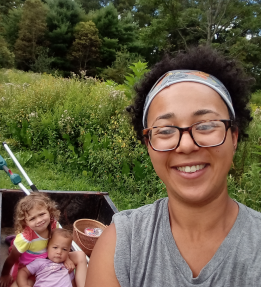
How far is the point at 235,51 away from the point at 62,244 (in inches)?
587

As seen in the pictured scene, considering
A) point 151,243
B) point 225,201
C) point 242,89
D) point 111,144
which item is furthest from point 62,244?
point 111,144

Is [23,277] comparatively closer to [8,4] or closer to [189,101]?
[189,101]

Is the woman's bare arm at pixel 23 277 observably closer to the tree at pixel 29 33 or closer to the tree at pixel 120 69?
the tree at pixel 120 69

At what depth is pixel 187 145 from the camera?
1.05 meters

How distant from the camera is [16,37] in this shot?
82.9 ft

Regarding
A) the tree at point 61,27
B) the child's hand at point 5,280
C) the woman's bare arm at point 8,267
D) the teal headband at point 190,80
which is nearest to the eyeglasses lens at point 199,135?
the teal headband at point 190,80

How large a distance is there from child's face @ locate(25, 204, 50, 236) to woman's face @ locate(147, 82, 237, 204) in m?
1.53

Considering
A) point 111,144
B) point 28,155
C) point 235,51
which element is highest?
point 235,51

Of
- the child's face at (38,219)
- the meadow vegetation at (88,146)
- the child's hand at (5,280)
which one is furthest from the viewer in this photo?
the meadow vegetation at (88,146)

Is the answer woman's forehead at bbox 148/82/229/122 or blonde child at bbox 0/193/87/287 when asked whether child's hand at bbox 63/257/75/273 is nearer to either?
blonde child at bbox 0/193/87/287

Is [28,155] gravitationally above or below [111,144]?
below

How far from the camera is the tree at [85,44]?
23.4 m

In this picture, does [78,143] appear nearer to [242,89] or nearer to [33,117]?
[33,117]

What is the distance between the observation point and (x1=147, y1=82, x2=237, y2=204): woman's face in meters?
1.06
